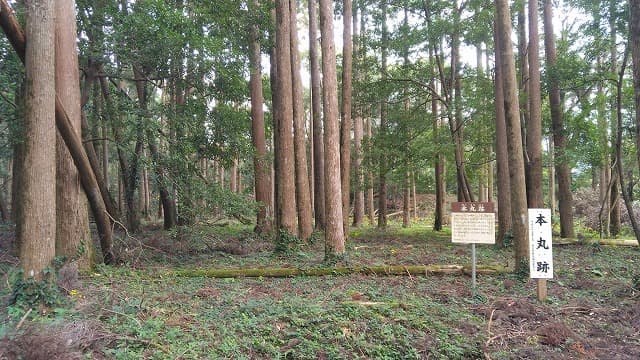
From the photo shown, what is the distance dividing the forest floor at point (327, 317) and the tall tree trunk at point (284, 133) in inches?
109

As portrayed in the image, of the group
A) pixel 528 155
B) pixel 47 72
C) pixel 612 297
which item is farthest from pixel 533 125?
pixel 47 72

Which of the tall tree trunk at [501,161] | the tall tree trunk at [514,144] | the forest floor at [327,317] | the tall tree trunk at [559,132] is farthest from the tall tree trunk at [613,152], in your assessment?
the forest floor at [327,317]

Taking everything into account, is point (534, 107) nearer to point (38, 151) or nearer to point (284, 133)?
point (284, 133)

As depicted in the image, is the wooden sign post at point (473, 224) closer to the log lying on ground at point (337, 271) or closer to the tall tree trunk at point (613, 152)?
the log lying on ground at point (337, 271)

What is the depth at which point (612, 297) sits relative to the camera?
257 inches

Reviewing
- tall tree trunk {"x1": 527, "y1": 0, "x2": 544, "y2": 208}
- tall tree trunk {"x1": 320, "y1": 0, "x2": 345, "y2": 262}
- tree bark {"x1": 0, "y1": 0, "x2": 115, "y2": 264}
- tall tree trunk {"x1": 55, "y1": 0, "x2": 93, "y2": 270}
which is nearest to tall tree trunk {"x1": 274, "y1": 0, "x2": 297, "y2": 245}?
tall tree trunk {"x1": 320, "y1": 0, "x2": 345, "y2": 262}

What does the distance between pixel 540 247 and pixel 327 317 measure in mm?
3529

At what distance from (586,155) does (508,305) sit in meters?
9.04

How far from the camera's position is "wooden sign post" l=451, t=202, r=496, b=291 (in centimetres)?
662

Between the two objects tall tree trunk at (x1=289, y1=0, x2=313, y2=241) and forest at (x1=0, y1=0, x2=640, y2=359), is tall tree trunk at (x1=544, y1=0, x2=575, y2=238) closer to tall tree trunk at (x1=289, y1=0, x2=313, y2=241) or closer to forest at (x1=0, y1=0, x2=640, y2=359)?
forest at (x1=0, y1=0, x2=640, y2=359)

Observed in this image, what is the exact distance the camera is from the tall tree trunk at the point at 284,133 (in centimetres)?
1084

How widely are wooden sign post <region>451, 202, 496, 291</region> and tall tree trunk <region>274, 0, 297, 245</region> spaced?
4971 millimetres

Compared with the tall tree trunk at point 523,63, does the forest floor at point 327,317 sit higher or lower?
lower

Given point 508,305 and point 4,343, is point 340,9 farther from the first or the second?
point 4,343
